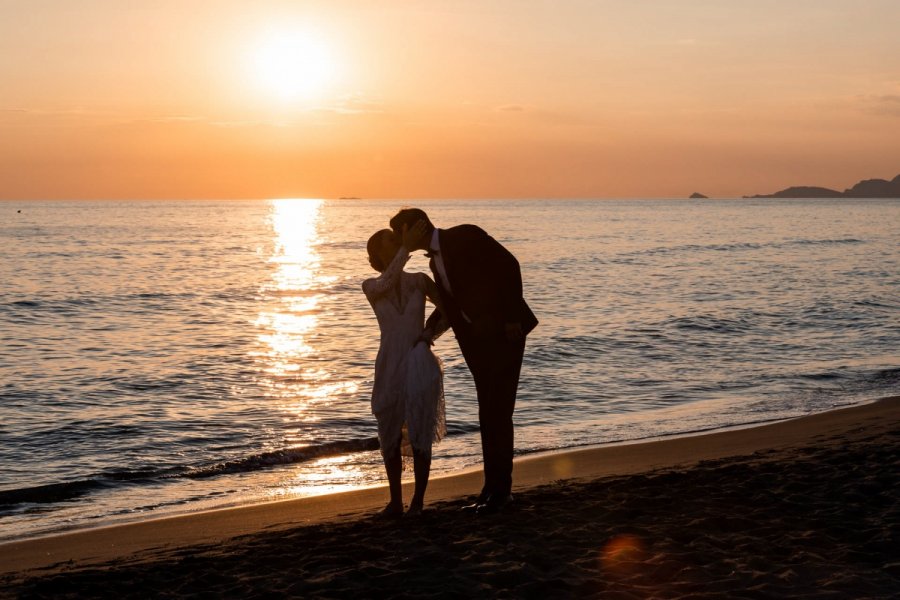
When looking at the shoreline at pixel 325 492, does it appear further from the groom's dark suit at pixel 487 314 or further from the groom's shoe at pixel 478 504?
the groom's dark suit at pixel 487 314

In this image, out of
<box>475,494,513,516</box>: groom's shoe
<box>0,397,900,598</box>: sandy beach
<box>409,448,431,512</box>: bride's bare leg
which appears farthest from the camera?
<box>475,494,513,516</box>: groom's shoe

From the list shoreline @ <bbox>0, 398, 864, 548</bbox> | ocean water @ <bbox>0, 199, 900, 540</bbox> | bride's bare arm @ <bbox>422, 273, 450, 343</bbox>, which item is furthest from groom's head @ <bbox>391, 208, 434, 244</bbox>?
ocean water @ <bbox>0, 199, 900, 540</bbox>

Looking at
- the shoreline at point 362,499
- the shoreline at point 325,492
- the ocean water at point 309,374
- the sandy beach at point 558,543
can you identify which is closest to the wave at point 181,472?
the ocean water at point 309,374

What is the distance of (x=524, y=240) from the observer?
7119 centimetres

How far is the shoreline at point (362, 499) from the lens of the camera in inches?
263

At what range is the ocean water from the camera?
384 inches

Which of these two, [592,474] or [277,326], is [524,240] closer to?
[277,326]

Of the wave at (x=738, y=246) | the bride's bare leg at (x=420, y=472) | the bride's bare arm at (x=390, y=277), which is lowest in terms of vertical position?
the wave at (x=738, y=246)

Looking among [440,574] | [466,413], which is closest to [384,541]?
[440,574]

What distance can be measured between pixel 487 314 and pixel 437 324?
0.36 m

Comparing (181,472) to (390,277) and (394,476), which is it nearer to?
(394,476)

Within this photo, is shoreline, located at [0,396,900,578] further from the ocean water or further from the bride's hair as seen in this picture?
the bride's hair

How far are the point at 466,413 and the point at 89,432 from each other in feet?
16.0

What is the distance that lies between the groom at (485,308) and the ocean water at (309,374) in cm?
312
